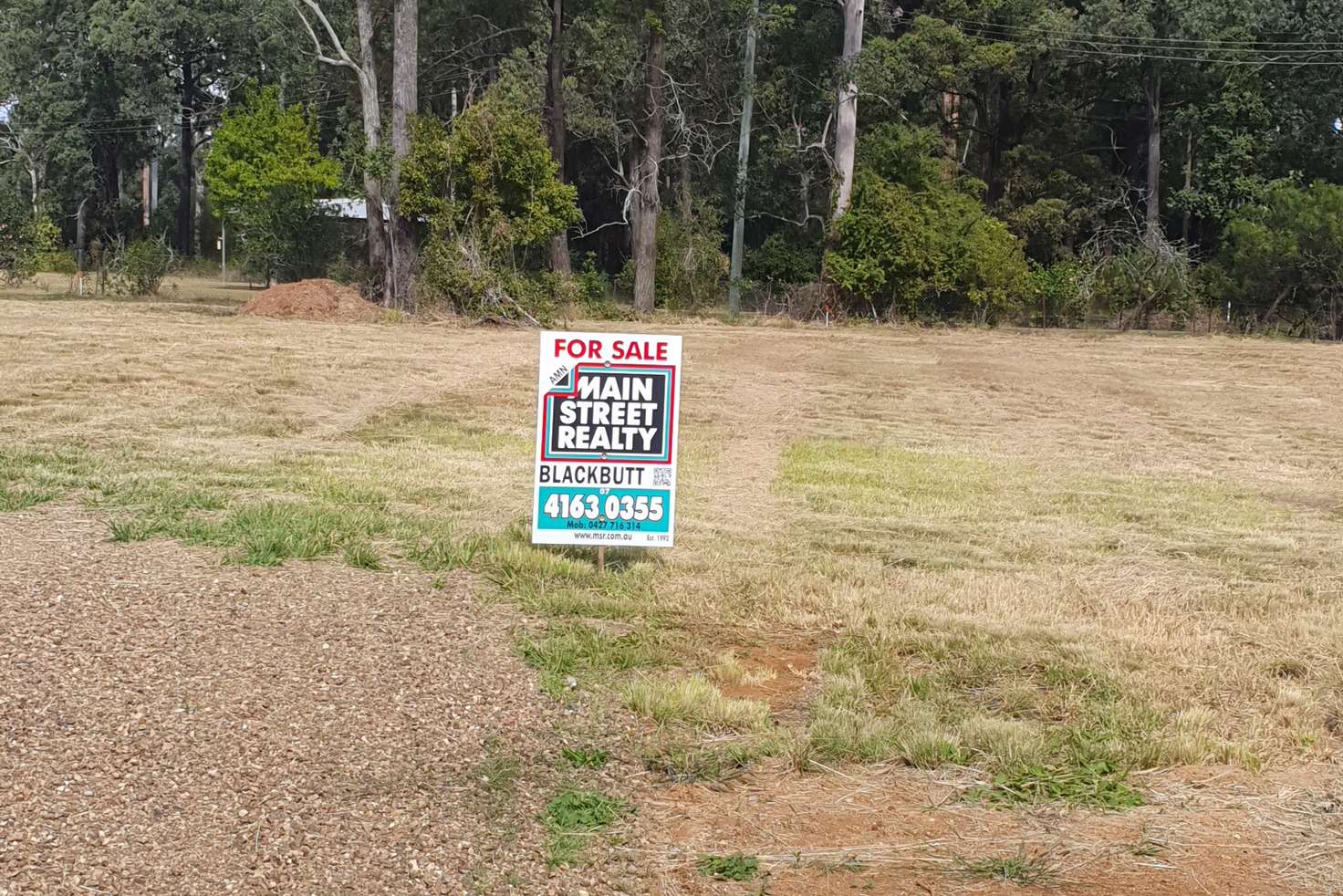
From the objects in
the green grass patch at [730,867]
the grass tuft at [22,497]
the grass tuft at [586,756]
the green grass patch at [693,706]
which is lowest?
the green grass patch at [730,867]

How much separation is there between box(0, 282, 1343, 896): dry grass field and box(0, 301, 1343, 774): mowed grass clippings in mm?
38

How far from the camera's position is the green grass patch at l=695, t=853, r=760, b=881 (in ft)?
15.3

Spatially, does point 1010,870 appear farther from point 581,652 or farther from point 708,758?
point 581,652

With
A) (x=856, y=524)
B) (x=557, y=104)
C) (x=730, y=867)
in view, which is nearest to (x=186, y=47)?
(x=557, y=104)

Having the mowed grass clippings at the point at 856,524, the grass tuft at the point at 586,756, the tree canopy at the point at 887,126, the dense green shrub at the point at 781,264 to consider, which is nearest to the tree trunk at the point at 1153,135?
the tree canopy at the point at 887,126

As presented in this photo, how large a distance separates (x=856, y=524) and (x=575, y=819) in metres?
5.83

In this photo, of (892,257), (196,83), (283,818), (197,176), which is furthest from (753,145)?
(197,176)

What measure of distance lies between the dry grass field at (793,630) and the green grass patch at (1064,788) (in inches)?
→ 0.7

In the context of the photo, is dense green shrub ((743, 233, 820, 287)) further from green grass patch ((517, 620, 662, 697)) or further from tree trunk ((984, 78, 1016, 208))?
green grass patch ((517, 620, 662, 697))

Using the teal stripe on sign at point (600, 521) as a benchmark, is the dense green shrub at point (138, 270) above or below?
above

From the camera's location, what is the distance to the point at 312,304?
30.0 metres

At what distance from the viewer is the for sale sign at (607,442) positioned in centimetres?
816

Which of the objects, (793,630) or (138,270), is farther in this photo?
(138,270)

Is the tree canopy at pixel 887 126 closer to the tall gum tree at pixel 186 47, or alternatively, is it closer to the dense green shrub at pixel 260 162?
the dense green shrub at pixel 260 162
